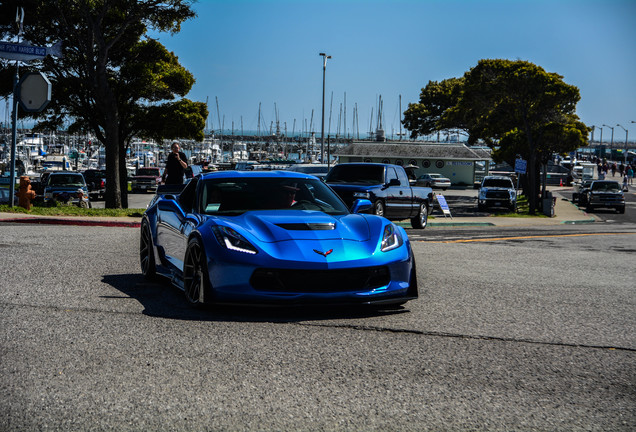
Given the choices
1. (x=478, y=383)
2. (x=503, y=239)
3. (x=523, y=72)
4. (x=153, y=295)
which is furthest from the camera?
(x=523, y=72)

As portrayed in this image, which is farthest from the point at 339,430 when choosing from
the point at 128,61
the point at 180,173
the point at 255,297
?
the point at 128,61

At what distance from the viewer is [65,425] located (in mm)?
4066

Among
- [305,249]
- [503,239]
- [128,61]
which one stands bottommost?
[503,239]

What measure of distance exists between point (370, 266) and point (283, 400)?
2598 millimetres

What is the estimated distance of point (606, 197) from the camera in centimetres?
4309

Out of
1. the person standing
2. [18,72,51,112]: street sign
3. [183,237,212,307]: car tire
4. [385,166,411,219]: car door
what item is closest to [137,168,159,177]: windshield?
[18,72,51,112]: street sign

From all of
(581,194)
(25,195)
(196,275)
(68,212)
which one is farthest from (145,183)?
(196,275)

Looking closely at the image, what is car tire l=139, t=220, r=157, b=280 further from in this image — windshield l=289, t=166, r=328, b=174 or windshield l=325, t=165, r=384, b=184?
windshield l=289, t=166, r=328, b=174

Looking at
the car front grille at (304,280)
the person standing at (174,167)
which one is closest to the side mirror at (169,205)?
the car front grille at (304,280)

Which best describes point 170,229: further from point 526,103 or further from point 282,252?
point 526,103

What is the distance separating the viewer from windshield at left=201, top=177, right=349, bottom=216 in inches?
320

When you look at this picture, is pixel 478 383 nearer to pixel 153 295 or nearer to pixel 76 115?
pixel 153 295

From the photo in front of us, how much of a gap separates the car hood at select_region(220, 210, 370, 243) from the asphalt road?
72 centimetres

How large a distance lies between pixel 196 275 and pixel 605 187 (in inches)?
1594
